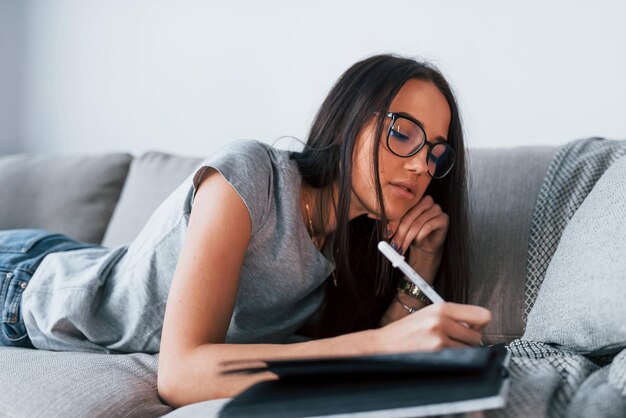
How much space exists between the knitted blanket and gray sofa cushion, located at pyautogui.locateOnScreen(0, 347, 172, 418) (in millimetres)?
564

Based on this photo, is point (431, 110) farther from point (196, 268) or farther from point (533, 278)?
point (196, 268)

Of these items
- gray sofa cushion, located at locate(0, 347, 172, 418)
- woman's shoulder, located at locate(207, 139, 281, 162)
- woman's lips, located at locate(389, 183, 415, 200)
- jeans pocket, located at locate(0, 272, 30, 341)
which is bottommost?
jeans pocket, located at locate(0, 272, 30, 341)

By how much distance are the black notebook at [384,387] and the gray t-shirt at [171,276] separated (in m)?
0.46

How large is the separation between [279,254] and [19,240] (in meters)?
0.77

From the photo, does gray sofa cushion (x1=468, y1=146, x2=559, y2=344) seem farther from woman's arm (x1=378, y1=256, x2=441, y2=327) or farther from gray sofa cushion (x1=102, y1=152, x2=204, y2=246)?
gray sofa cushion (x1=102, y1=152, x2=204, y2=246)

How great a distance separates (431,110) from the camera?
137cm

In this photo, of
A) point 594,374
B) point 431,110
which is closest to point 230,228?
point 431,110

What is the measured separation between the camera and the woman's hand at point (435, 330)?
898mm

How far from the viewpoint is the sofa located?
1.11m

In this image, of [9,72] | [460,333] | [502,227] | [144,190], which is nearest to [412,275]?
[460,333]

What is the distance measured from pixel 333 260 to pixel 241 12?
1213 millimetres

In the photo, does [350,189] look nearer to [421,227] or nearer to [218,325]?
[421,227]

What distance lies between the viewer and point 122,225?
2.04m

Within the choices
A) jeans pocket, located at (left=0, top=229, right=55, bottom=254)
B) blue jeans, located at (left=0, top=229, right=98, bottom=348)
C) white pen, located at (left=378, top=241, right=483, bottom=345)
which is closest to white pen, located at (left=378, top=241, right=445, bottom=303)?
white pen, located at (left=378, top=241, right=483, bottom=345)
